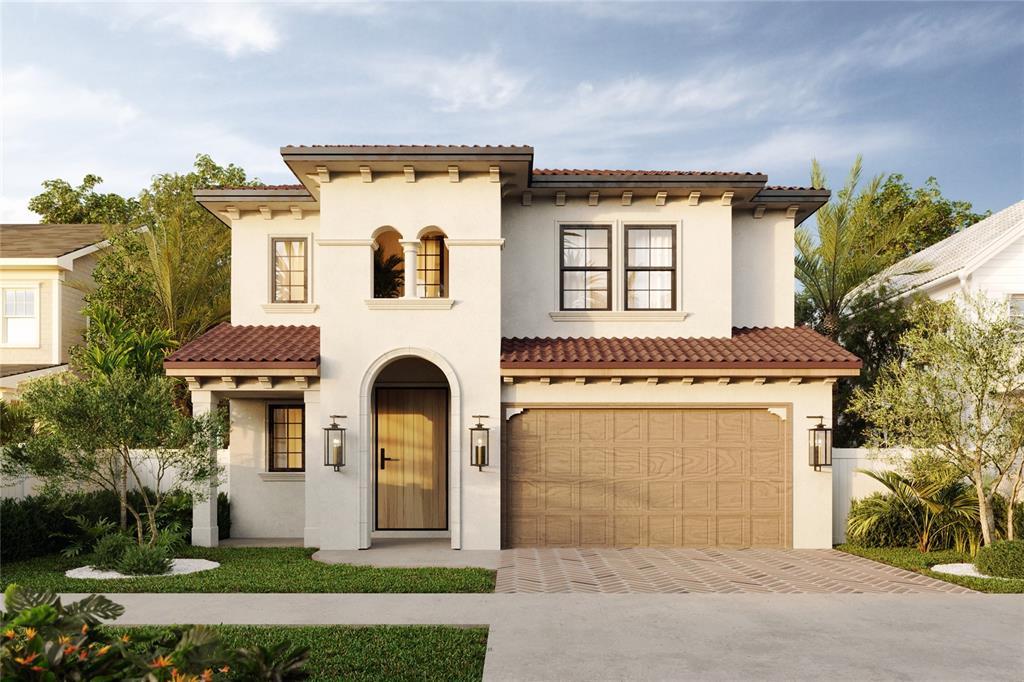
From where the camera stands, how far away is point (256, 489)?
49.0ft

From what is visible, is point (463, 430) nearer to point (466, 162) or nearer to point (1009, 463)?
point (466, 162)

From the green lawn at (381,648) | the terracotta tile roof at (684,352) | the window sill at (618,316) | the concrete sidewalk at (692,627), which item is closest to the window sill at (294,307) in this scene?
the terracotta tile roof at (684,352)

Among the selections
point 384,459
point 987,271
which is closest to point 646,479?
point 384,459

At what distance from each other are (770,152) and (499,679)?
1653 cm

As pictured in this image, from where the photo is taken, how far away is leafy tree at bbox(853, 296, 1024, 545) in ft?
38.5

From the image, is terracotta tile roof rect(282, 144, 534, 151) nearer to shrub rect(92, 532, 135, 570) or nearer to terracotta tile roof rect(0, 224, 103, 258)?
shrub rect(92, 532, 135, 570)

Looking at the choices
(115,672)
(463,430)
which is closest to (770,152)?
(463,430)

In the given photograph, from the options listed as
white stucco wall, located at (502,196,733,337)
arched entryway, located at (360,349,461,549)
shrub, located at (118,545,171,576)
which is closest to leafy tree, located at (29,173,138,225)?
arched entryway, located at (360,349,461,549)

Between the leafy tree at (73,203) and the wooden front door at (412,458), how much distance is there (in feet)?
84.8

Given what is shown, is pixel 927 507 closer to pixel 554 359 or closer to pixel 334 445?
pixel 554 359

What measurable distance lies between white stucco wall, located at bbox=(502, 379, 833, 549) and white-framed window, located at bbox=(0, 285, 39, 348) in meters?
16.4

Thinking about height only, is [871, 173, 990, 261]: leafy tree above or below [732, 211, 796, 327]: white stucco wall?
above

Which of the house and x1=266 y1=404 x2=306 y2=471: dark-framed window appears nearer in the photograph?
the house

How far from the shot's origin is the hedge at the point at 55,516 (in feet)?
40.3
